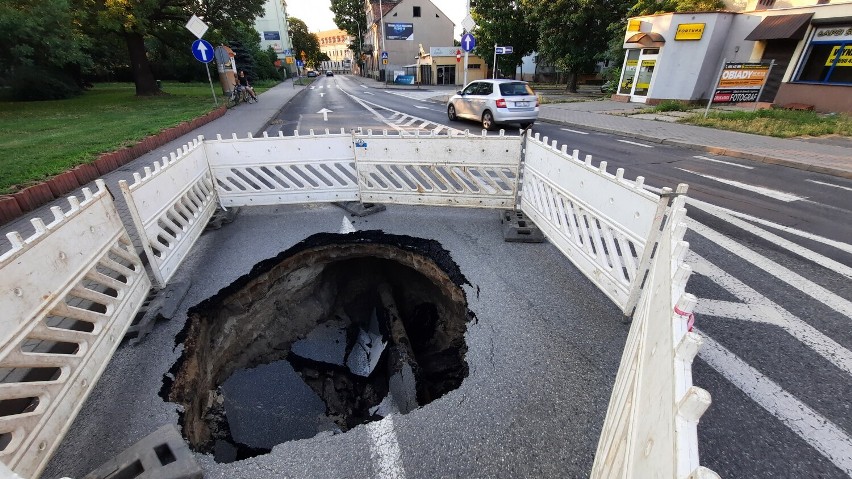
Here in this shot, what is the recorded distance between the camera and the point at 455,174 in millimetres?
5750

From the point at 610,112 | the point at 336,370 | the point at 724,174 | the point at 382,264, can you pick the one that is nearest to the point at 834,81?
the point at 610,112

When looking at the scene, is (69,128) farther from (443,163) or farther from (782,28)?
(782,28)

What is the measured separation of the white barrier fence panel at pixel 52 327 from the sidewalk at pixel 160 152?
2.65 m

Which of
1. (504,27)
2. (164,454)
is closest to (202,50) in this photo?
(164,454)

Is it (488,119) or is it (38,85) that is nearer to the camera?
(488,119)

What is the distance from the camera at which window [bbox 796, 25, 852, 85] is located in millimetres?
13852

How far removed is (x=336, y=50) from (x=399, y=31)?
8879 centimetres

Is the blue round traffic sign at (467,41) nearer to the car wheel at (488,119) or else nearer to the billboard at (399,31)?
the car wheel at (488,119)

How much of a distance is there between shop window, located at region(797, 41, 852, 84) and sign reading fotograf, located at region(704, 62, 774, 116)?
1194 millimetres

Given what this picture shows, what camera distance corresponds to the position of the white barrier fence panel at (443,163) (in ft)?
18.2

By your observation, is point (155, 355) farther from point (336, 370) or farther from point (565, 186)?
point (565, 186)

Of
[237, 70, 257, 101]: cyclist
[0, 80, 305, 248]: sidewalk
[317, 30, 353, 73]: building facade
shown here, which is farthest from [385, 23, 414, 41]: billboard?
[317, 30, 353, 73]: building facade

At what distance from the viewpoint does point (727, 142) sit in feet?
36.3

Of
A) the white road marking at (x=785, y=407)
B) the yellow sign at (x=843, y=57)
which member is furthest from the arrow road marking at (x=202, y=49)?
the yellow sign at (x=843, y=57)
